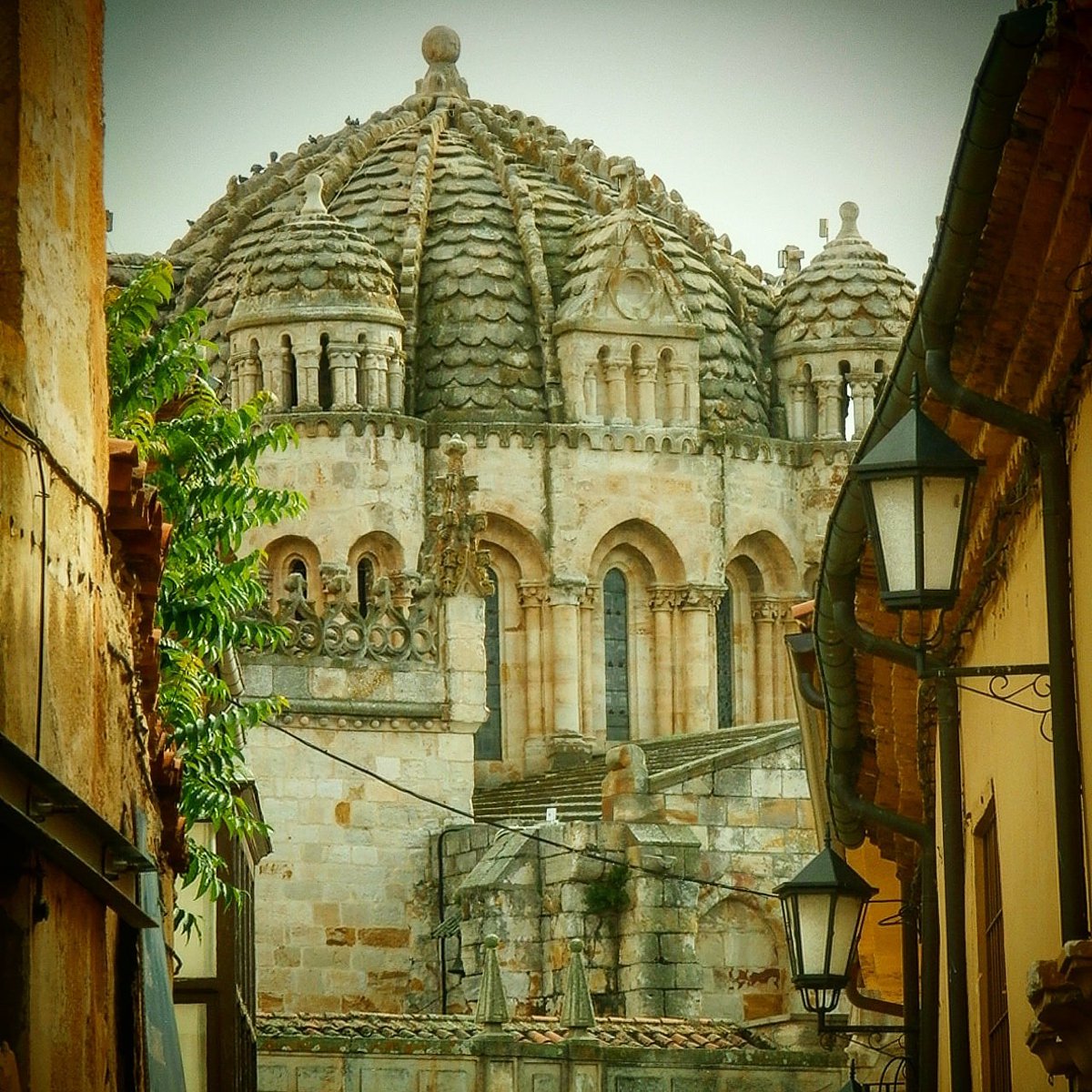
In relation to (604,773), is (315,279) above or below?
above

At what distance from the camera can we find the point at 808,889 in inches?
647

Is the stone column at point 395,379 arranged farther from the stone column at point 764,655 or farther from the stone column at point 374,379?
the stone column at point 764,655

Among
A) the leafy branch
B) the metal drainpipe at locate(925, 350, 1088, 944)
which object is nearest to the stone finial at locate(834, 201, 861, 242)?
the leafy branch

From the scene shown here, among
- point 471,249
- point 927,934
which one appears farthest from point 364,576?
point 927,934

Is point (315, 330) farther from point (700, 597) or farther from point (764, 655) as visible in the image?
point (764, 655)

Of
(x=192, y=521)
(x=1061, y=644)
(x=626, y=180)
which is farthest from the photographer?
(x=626, y=180)

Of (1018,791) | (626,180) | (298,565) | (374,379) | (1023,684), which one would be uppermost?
(626,180)

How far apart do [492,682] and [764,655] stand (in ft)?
15.0

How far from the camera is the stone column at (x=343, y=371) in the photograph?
53.2 m

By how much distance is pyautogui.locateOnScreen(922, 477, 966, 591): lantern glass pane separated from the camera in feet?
36.8

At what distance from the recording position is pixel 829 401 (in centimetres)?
5788

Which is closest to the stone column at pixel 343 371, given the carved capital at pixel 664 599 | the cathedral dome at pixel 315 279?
the cathedral dome at pixel 315 279

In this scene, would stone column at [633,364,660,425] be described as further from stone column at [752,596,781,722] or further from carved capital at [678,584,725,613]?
stone column at [752,596,781,722]

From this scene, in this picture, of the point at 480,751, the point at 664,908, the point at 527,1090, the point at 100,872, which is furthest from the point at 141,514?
the point at 480,751
